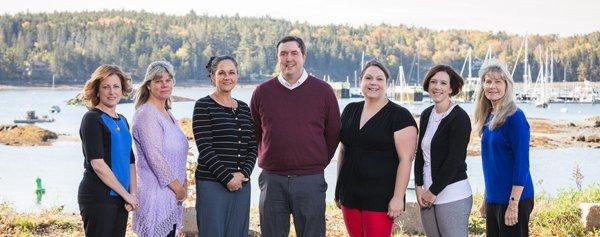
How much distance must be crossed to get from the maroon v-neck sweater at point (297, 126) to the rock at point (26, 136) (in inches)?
1290

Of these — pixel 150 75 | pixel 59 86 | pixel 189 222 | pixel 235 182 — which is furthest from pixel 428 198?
pixel 59 86

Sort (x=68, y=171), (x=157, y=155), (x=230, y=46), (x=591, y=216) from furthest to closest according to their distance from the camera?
1. (x=230, y=46)
2. (x=68, y=171)
3. (x=591, y=216)
4. (x=157, y=155)

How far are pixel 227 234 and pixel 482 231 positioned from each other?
2.98 metres

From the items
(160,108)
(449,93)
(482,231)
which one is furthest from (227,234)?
(482,231)

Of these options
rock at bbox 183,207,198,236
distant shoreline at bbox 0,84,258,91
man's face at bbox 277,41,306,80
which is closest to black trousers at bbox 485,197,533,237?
man's face at bbox 277,41,306,80

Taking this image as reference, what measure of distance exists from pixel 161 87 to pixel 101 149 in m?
0.53

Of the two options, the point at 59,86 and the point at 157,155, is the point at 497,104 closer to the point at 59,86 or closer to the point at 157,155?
the point at 157,155

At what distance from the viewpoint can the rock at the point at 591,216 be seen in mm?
6516

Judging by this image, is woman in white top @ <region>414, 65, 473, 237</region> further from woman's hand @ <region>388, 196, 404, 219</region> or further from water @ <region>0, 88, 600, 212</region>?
water @ <region>0, 88, 600, 212</region>

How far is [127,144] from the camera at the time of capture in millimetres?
4273

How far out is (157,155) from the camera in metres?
4.38

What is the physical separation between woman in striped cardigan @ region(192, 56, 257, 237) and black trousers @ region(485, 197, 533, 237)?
136 cm

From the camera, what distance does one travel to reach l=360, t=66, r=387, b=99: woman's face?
14.3ft

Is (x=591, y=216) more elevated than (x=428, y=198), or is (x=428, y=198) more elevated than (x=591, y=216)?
(x=428, y=198)
